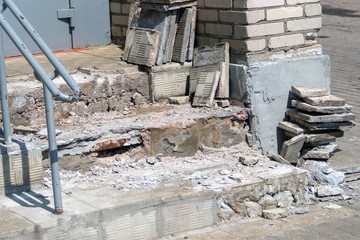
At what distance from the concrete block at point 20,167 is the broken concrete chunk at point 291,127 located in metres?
2.51

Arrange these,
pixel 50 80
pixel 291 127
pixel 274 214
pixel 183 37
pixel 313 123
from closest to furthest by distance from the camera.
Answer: pixel 50 80 < pixel 274 214 < pixel 313 123 < pixel 291 127 < pixel 183 37

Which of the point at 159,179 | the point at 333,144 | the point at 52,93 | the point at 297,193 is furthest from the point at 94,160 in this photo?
the point at 333,144

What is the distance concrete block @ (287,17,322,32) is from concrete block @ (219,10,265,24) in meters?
0.38

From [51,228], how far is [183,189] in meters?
1.14

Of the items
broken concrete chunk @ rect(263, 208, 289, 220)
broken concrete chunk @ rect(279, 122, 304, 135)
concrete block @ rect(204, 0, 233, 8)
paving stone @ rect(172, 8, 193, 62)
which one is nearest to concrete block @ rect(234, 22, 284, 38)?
concrete block @ rect(204, 0, 233, 8)

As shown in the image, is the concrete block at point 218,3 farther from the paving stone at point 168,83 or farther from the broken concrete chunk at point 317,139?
the broken concrete chunk at point 317,139

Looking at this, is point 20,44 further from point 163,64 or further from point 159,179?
point 163,64

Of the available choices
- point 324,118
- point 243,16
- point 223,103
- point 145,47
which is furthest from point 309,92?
point 145,47

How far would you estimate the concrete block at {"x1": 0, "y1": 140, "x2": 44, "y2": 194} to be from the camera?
14.7 feet

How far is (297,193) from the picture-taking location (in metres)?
5.27

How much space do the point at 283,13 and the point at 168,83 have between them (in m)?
1.33

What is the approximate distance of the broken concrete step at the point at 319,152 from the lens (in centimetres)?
597

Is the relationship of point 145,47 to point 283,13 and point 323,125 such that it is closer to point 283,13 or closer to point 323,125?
point 283,13

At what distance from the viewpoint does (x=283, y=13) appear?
6047 mm
